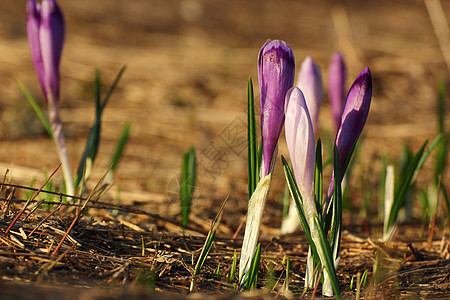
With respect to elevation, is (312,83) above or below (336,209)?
above

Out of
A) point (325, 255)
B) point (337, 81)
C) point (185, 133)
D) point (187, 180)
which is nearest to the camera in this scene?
point (325, 255)

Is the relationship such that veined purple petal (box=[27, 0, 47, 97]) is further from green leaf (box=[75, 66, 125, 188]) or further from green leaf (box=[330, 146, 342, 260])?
green leaf (box=[330, 146, 342, 260])

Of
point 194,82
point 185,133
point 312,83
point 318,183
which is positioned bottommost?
point 318,183

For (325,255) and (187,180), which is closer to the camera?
(325,255)

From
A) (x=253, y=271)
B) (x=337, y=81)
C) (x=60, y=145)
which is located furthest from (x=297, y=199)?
(x=60, y=145)

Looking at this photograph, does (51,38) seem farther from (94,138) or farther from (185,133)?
(185,133)

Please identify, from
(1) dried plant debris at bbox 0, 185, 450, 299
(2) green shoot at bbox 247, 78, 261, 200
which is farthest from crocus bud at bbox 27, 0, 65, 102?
(2) green shoot at bbox 247, 78, 261, 200

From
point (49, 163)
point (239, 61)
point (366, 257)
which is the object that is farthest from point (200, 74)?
point (366, 257)
